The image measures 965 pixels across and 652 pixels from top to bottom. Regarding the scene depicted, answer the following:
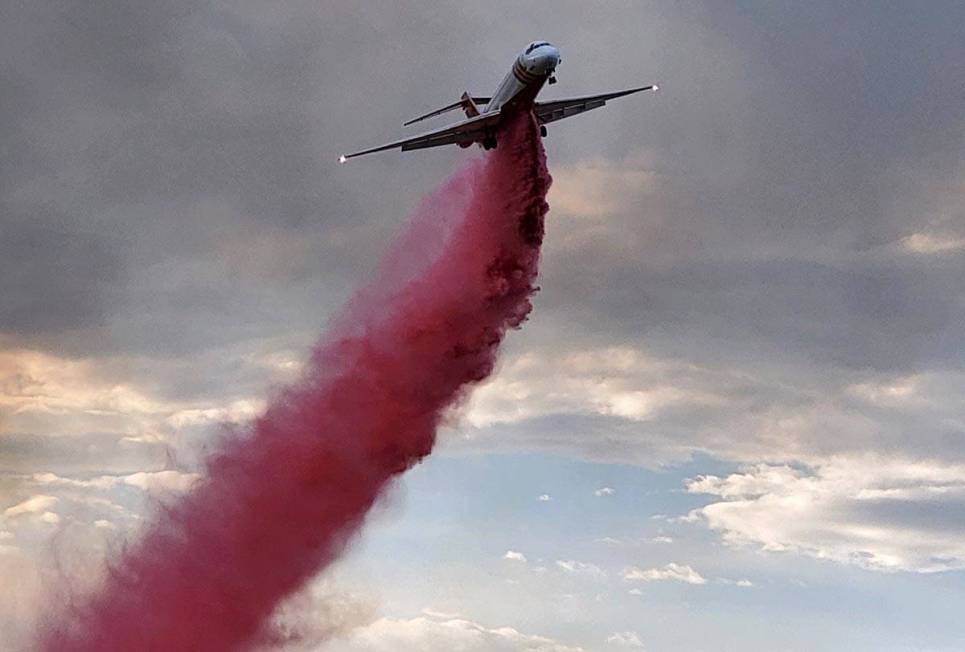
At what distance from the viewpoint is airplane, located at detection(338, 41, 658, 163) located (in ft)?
305

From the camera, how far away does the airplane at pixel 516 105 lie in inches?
3656

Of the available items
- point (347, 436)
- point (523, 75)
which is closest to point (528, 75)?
point (523, 75)

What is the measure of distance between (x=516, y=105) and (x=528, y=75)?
13.2ft

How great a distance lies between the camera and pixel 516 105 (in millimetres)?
96938

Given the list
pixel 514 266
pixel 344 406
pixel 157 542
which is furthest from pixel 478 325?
pixel 157 542

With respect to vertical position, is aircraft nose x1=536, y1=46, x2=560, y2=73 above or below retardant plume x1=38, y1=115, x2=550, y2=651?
above

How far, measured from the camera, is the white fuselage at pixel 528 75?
3634 inches

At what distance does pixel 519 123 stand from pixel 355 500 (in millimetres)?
34705

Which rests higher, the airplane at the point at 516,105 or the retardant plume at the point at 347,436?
the airplane at the point at 516,105

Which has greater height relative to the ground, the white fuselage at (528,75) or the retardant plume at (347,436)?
the white fuselage at (528,75)

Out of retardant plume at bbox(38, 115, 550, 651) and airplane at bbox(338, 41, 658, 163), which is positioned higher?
airplane at bbox(338, 41, 658, 163)

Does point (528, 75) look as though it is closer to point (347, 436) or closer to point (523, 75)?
point (523, 75)

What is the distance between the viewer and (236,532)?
106938mm

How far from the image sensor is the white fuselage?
92.3m
